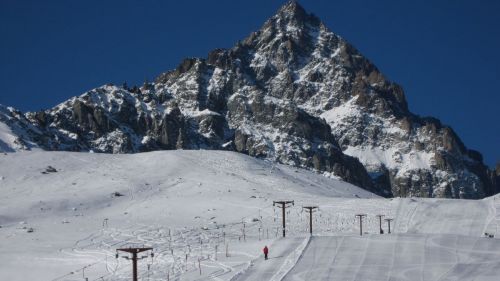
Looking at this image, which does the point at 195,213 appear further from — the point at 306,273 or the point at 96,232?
the point at 306,273

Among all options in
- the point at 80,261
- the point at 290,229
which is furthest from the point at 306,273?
the point at 290,229

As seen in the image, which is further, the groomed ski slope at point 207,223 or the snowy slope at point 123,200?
the snowy slope at point 123,200

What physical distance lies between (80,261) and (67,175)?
65.2 meters

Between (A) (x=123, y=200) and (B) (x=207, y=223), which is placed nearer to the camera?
(B) (x=207, y=223)

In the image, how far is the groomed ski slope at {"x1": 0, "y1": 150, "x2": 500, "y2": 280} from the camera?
184 ft

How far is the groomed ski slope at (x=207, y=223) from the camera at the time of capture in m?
56.1

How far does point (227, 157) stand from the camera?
157m

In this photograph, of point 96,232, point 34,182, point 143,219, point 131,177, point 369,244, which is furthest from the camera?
point 131,177

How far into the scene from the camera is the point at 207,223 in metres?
93.0

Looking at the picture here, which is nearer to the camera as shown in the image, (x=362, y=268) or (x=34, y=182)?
(x=362, y=268)

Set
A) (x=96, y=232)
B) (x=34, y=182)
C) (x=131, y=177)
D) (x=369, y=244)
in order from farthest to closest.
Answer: (x=131, y=177) < (x=34, y=182) < (x=96, y=232) < (x=369, y=244)

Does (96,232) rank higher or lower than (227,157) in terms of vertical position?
lower

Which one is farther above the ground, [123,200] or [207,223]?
[123,200]

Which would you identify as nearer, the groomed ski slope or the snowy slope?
the groomed ski slope
